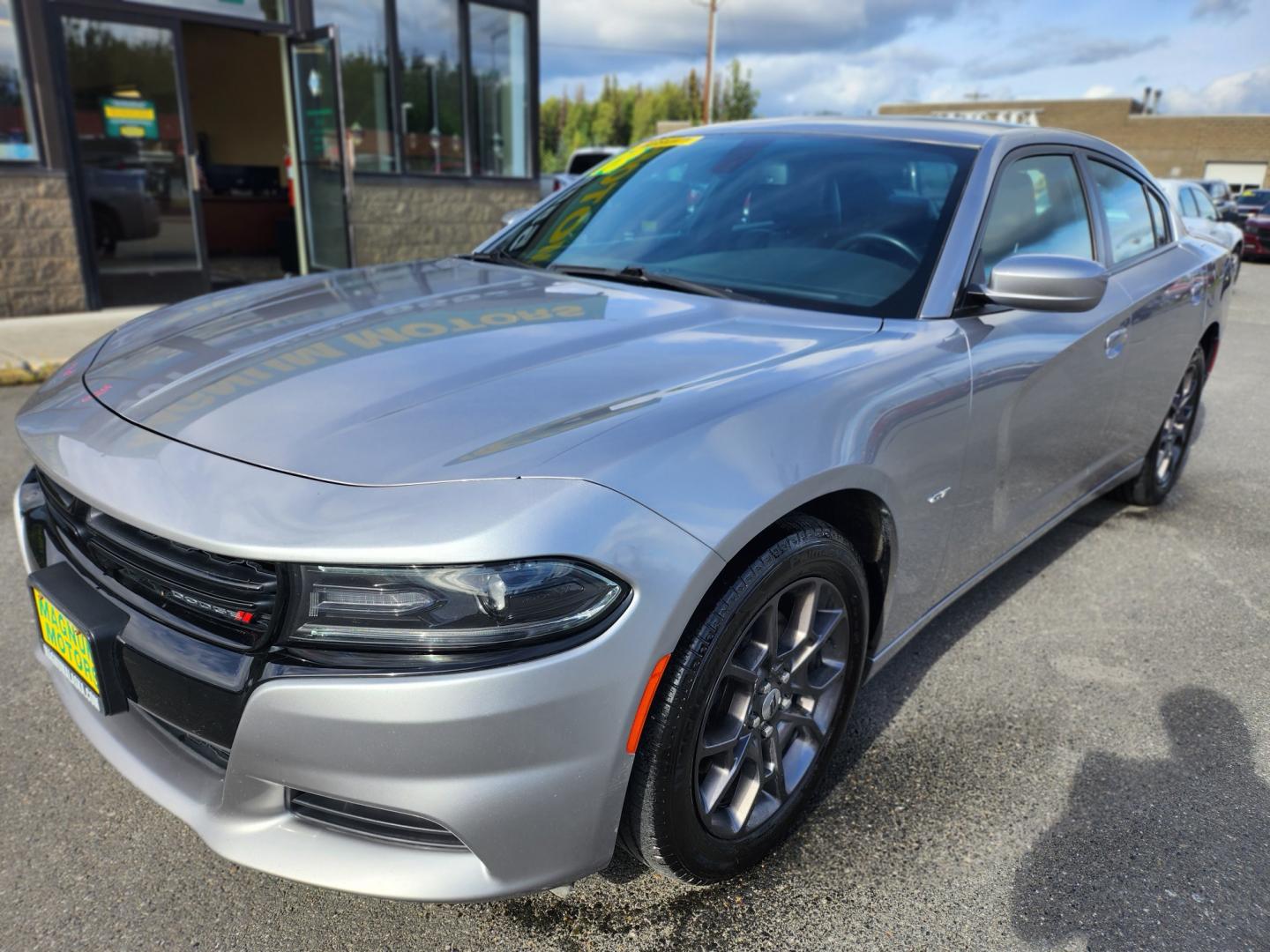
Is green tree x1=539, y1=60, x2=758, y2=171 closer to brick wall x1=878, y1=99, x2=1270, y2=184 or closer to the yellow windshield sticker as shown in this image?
brick wall x1=878, y1=99, x2=1270, y2=184

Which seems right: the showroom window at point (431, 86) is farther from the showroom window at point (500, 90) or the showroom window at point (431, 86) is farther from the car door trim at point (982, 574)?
the car door trim at point (982, 574)

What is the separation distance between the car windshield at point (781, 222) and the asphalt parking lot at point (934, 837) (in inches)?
47.9

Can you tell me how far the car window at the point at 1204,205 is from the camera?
12.6m

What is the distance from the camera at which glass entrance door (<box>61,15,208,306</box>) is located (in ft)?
27.1

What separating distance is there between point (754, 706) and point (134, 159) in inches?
351

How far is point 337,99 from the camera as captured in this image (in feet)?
29.8

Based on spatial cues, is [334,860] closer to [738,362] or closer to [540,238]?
[738,362]

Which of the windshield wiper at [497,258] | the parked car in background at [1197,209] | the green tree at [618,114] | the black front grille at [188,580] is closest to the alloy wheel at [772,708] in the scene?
the black front grille at [188,580]

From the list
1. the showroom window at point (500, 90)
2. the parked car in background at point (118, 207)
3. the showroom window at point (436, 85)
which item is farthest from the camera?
the showroom window at point (500, 90)

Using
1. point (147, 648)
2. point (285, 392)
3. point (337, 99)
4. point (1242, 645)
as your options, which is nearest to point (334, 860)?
point (147, 648)

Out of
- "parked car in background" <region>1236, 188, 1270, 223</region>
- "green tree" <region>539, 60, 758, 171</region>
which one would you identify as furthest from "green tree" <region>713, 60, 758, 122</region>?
"parked car in background" <region>1236, 188, 1270, 223</region>

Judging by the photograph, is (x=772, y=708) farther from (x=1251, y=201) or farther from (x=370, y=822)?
(x=1251, y=201)

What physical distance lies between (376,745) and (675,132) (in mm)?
2711

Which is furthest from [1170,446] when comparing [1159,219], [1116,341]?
[1116,341]
